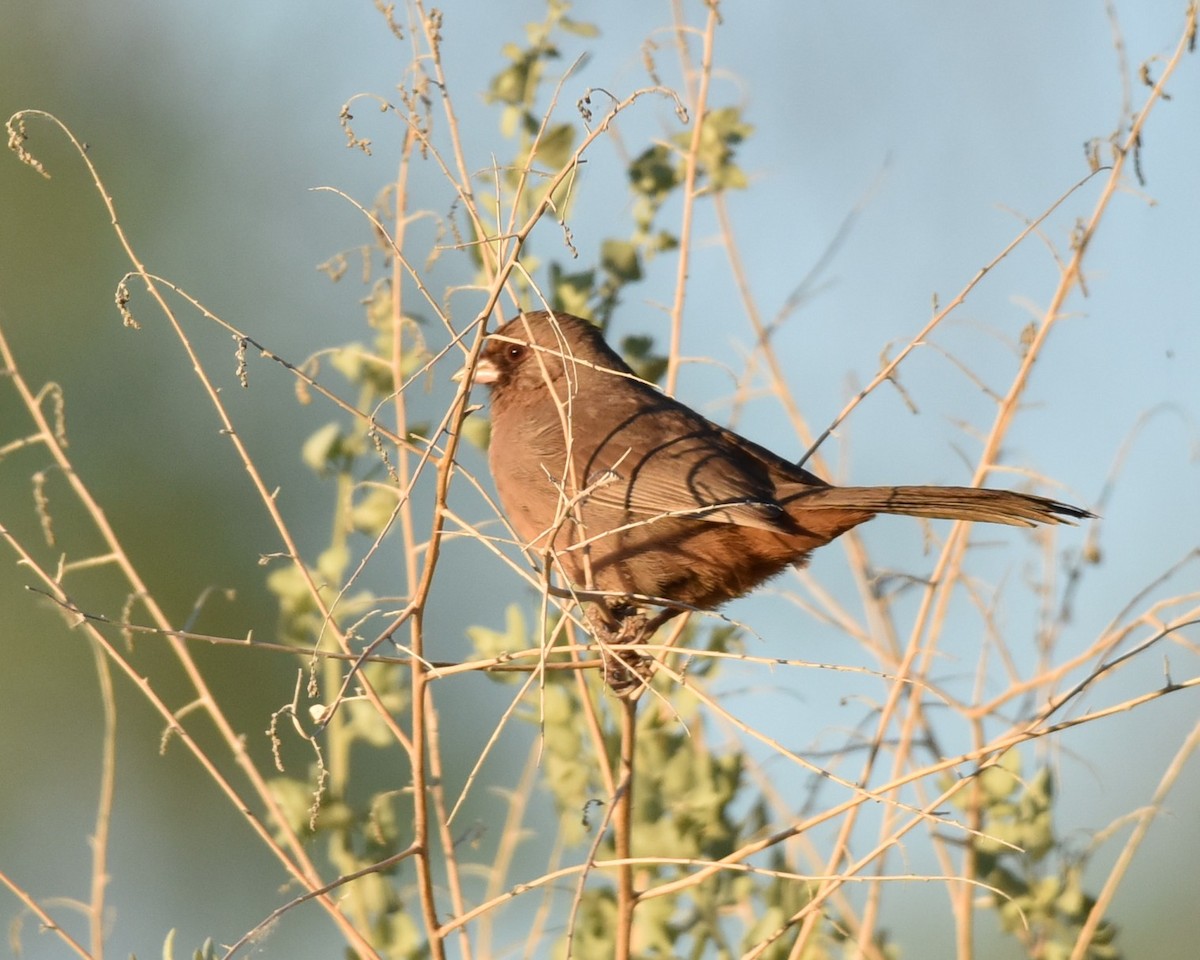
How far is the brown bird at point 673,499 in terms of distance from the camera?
11.5 ft

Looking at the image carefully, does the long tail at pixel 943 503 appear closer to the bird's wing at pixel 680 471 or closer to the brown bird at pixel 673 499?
the brown bird at pixel 673 499

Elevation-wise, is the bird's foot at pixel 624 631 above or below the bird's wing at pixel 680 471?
below

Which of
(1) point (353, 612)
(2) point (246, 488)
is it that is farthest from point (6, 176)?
(1) point (353, 612)

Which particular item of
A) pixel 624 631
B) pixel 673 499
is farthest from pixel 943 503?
pixel 624 631

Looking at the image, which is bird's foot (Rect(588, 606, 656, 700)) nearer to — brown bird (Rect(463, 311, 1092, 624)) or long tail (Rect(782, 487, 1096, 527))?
brown bird (Rect(463, 311, 1092, 624))

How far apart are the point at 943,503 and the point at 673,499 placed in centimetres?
68

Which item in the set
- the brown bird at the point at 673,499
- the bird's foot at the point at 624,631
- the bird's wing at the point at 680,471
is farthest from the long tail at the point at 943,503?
the bird's foot at the point at 624,631

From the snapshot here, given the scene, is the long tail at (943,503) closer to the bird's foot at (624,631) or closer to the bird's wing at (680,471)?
the bird's wing at (680,471)

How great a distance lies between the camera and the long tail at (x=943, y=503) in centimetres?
324

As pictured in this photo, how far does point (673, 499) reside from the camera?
364 cm

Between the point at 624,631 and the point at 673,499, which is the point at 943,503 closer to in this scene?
the point at 673,499

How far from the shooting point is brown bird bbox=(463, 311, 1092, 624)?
11.5 ft

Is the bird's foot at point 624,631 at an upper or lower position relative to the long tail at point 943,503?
lower

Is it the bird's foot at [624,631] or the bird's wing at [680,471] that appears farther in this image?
the bird's wing at [680,471]
